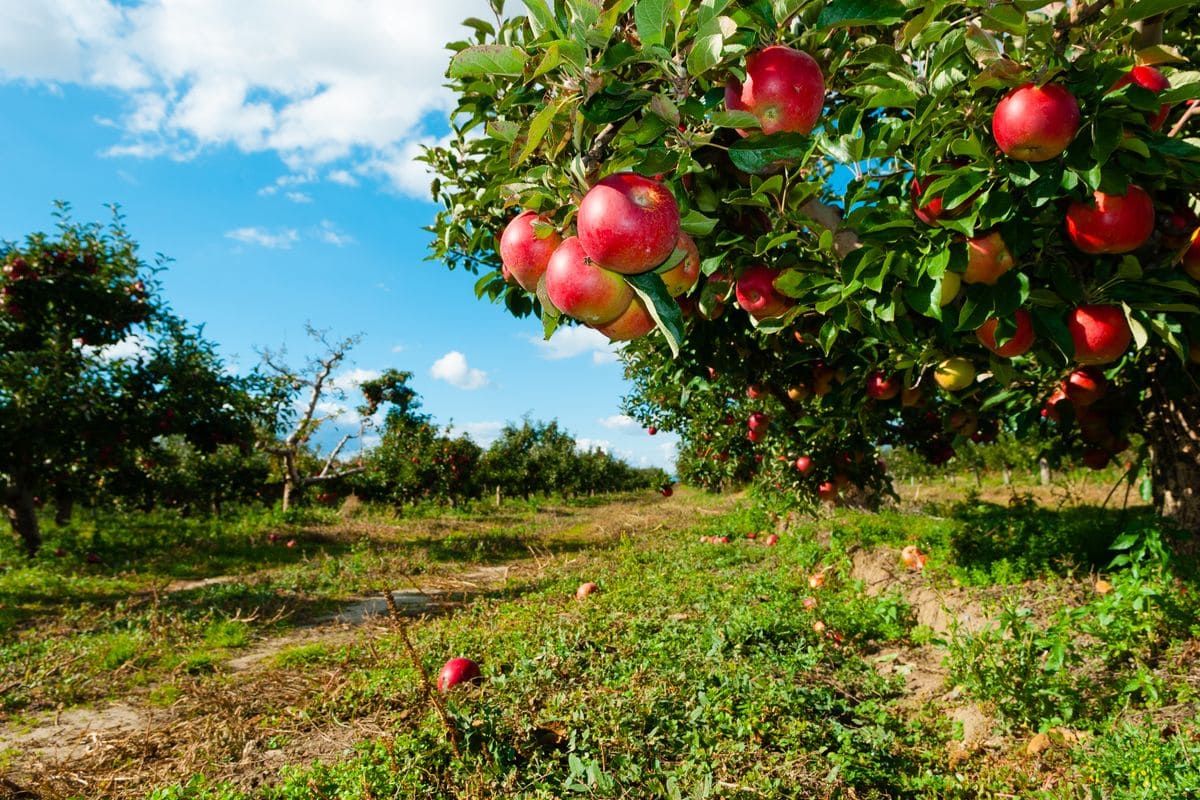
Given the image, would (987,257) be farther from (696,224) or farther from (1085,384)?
(1085,384)

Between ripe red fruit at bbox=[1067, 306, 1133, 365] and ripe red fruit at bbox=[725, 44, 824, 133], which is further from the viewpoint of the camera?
ripe red fruit at bbox=[1067, 306, 1133, 365]

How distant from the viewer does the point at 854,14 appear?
1202mm

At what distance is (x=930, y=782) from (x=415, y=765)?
7.63ft

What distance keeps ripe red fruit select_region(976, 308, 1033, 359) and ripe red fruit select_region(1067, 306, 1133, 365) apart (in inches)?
4.6

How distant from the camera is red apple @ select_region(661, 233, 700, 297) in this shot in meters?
1.19

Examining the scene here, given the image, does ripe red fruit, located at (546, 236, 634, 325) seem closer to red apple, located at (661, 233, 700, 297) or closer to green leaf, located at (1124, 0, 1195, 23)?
red apple, located at (661, 233, 700, 297)

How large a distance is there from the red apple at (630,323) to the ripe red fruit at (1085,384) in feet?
11.5

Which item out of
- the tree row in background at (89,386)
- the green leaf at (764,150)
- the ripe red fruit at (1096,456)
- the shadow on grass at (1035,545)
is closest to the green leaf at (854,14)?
the green leaf at (764,150)

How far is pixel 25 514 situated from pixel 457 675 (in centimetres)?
1036

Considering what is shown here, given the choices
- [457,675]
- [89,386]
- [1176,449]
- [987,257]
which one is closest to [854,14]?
[987,257]

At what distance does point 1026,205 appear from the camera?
1811 mm

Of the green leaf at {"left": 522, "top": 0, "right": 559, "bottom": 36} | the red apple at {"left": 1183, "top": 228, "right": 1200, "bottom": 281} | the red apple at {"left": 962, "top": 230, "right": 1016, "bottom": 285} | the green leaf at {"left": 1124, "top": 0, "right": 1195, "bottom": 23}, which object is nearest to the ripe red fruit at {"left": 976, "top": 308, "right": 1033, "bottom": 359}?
the red apple at {"left": 962, "top": 230, "right": 1016, "bottom": 285}

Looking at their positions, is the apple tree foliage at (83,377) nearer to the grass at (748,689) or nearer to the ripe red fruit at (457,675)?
the grass at (748,689)

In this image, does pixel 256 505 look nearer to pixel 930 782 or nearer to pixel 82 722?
pixel 82 722
